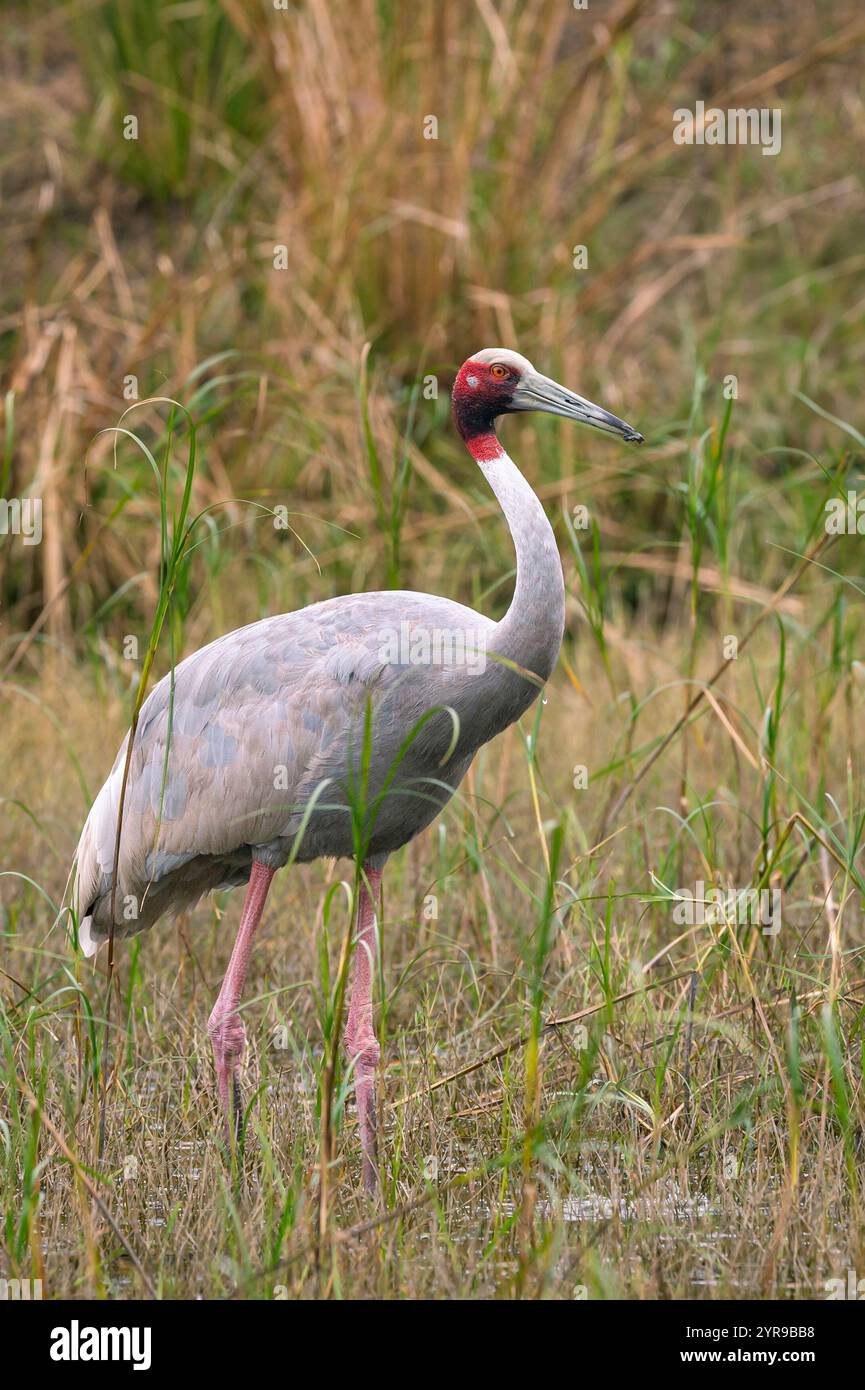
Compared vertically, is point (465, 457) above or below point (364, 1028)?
above

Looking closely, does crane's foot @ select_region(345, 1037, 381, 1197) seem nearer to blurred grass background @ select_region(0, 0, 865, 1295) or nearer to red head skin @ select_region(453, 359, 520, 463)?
blurred grass background @ select_region(0, 0, 865, 1295)

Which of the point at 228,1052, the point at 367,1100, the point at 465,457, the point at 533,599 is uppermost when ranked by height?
the point at 465,457

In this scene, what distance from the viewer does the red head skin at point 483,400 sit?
4.28m

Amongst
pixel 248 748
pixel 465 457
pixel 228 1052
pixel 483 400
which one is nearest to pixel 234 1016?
pixel 228 1052

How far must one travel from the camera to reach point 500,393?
4285 mm

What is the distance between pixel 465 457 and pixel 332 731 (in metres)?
4.68

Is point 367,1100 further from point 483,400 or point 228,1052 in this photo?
point 483,400

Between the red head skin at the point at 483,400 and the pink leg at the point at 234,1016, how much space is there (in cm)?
116

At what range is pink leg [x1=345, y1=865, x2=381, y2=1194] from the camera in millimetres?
4070

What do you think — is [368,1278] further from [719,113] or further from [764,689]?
[719,113]

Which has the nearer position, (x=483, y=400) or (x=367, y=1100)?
(x=367, y=1100)

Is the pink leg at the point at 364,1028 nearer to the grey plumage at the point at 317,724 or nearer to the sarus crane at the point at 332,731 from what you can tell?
the sarus crane at the point at 332,731

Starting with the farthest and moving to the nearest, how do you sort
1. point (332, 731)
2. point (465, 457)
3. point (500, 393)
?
point (465, 457), point (500, 393), point (332, 731)

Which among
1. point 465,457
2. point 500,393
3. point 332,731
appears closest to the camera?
point 332,731
